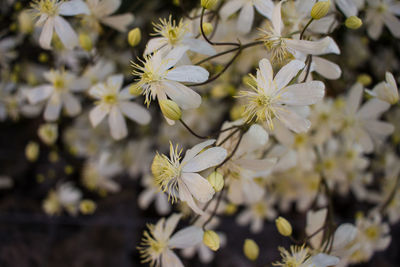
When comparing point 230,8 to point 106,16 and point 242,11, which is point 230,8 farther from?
point 106,16

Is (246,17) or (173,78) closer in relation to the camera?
(173,78)

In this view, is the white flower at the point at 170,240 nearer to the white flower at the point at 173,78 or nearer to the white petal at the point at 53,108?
the white flower at the point at 173,78

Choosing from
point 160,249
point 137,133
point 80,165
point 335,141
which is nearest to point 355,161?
point 335,141

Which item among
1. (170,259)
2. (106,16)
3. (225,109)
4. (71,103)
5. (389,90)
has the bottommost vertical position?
(225,109)

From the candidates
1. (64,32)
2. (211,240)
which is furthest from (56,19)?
(211,240)

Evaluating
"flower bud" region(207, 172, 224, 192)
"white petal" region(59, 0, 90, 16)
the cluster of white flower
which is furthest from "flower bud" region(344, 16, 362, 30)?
"white petal" region(59, 0, 90, 16)

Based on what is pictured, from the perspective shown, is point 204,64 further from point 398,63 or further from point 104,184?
point 398,63

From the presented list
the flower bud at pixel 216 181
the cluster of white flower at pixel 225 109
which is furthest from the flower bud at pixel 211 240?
the flower bud at pixel 216 181
